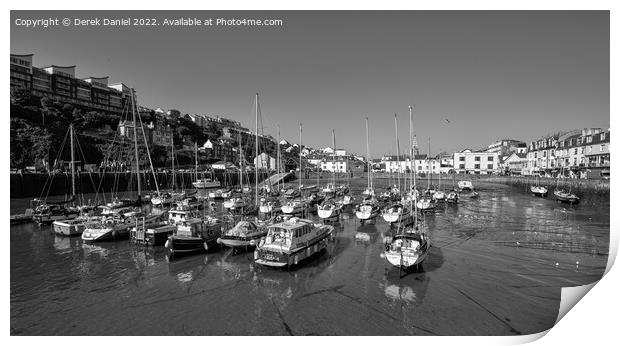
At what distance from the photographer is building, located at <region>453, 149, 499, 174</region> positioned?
4114 inches

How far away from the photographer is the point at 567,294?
11.0m

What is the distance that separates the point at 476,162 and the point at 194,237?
345 ft

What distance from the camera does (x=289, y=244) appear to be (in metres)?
14.2

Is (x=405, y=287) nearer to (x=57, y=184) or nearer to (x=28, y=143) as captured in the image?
(x=57, y=184)

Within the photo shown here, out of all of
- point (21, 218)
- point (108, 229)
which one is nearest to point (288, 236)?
point (108, 229)

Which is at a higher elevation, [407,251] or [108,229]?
[108,229]

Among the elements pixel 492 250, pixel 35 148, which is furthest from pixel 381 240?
pixel 35 148

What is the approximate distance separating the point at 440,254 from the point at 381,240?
13.6ft

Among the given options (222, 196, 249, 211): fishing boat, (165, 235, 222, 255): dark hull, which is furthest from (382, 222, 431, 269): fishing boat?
(222, 196, 249, 211): fishing boat

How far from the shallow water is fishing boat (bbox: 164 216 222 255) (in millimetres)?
569

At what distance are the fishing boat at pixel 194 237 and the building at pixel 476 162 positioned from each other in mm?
101520

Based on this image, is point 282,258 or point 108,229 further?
point 108,229

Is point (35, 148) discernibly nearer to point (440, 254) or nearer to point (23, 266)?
point (23, 266)

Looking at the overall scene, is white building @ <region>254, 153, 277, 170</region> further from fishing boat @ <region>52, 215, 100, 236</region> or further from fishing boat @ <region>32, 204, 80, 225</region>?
fishing boat @ <region>52, 215, 100, 236</region>
